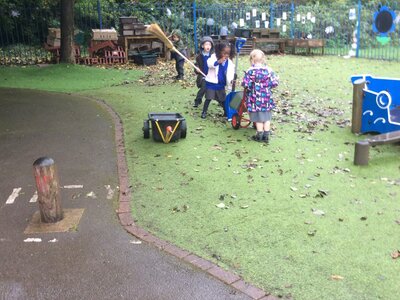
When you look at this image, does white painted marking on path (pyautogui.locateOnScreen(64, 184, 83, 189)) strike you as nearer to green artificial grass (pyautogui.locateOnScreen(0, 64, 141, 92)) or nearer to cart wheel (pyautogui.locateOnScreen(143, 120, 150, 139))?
cart wheel (pyautogui.locateOnScreen(143, 120, 150, 139))

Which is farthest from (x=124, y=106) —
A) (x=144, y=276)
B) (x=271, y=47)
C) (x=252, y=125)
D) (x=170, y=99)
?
(x=271, y=47)

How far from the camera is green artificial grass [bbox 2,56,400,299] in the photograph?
162 inches

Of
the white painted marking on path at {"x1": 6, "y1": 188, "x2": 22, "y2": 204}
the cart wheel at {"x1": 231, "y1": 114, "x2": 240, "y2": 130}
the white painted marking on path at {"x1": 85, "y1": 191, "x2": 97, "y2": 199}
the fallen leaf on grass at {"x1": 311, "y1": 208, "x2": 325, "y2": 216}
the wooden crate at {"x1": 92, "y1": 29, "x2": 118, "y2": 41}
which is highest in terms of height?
the wooden crate at {"x1": 92, "y1": 29, "x2": 118, "y2": 41}

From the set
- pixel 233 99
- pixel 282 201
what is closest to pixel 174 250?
pixel 282 201

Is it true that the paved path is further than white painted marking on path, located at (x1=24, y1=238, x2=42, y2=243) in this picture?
No

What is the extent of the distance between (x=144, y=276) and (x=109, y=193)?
203 centimetres

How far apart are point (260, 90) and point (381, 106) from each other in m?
2.06

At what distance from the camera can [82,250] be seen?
4.51m

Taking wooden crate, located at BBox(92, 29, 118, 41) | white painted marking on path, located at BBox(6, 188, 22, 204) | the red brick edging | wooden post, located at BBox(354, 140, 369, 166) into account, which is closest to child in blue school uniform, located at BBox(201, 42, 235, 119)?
the red brick edging

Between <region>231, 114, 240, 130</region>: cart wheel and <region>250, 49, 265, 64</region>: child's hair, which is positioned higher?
<region>250, 49, 265, 64</region>: child's hair

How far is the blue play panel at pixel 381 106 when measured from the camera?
780 centimetres

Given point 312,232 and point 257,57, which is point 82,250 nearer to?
point 312,232

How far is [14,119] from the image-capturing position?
958 cm

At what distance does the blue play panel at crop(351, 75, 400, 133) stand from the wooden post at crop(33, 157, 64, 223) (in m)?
5.40
